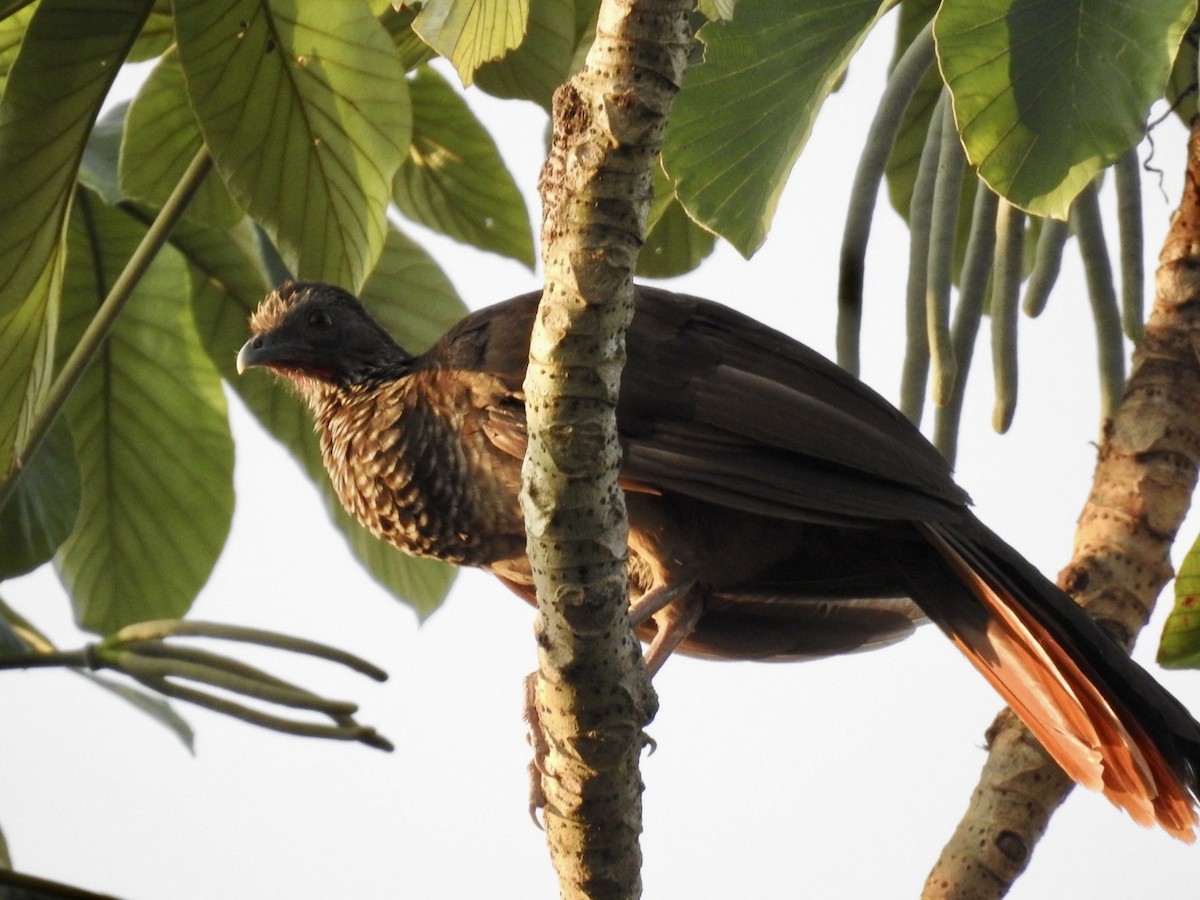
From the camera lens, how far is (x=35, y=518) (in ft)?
10.0

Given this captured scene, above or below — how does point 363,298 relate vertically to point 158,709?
above

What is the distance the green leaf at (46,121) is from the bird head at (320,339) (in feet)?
2.87

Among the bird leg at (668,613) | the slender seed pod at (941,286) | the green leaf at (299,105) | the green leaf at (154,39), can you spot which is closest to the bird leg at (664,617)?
the bird leg at (668,613)

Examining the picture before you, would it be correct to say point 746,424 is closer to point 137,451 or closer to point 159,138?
point 159,138

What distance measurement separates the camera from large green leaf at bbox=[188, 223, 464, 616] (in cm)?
378

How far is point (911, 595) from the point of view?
10.3 feet

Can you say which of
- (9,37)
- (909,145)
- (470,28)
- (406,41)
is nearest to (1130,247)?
(909,145)

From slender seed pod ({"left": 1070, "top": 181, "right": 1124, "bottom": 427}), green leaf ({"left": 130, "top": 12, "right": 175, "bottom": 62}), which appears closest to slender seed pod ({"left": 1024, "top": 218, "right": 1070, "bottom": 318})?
slender seed pod ({"left": 1070, "top": 181, "right": 1124, "bottom": 427})

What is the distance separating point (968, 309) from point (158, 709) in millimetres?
1630

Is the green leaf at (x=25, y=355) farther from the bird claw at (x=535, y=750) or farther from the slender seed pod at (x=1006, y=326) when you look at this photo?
the slender seed pod at (x=1006, y=326)

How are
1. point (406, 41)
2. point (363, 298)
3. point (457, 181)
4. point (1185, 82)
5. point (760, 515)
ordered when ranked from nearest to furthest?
point (760, 515) → point (1185, 82) → point (406, 41) → point (457, 181) → point (363, 298)

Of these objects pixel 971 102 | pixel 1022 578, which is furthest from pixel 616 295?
pixel 1022 578

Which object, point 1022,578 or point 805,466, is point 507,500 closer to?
point 805,466

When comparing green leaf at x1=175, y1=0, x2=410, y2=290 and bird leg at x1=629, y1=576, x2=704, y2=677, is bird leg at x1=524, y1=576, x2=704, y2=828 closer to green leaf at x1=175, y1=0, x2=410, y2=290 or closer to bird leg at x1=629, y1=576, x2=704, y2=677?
bird leg at x1=629, y1=576, x2=704, y2=677
